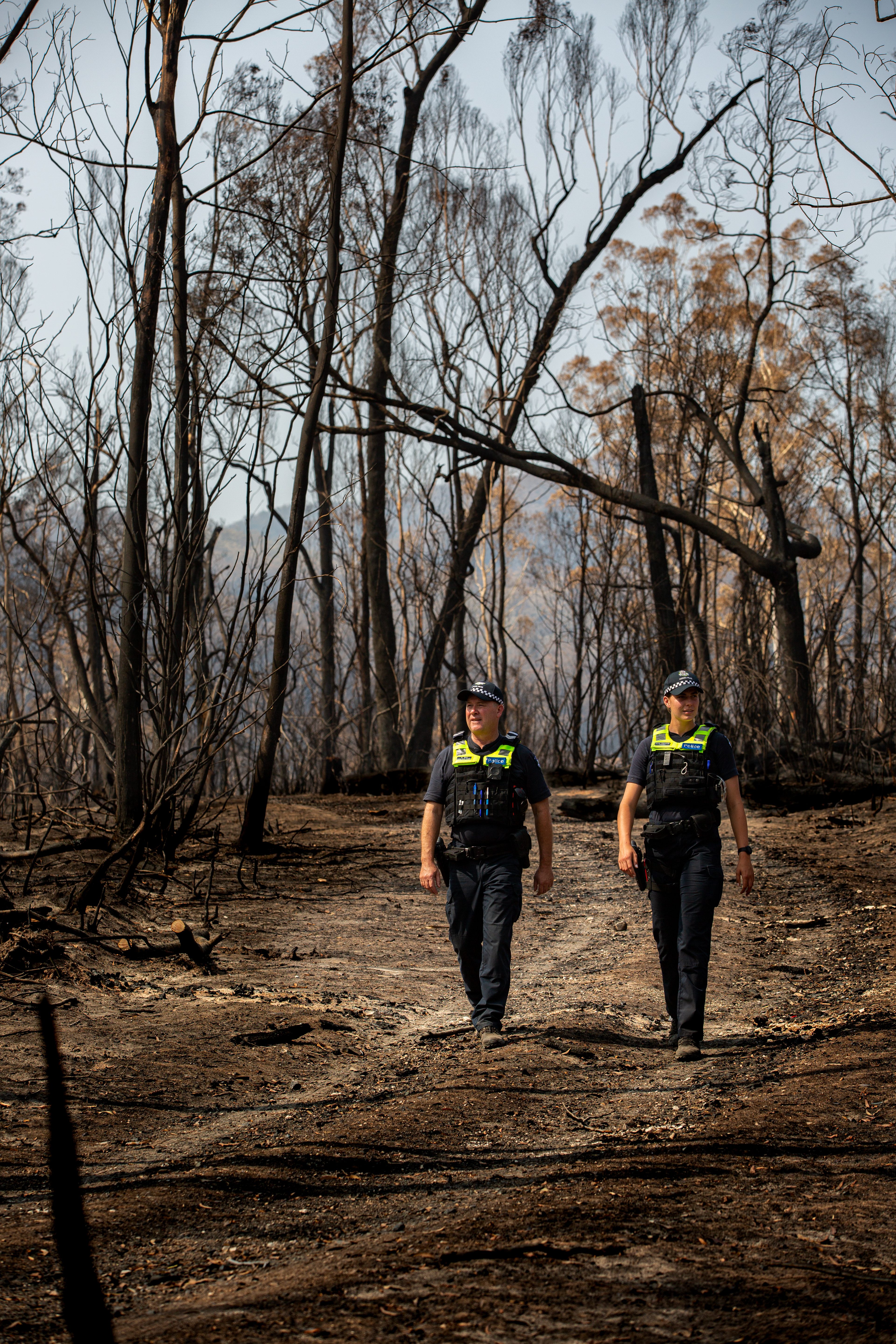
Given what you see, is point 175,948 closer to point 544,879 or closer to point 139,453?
point 544,879

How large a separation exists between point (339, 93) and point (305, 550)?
32.9 ft

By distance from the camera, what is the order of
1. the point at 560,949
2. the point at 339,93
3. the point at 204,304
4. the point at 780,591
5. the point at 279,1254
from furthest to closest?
the point at 780,591, the point at 339,93, the point at 204,304, the point at 560,949, the point at 279,1254

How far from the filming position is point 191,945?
6422 mm

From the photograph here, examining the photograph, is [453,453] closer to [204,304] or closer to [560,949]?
[204,304]

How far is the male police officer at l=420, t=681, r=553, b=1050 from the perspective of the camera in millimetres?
5469

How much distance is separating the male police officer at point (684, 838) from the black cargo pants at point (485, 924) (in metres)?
0.60

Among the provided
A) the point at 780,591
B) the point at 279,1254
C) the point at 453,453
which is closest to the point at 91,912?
the point at 279,1254

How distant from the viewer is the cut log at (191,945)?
6297 mm

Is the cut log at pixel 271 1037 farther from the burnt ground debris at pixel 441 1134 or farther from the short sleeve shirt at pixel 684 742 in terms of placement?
the short sleeve shirt at pixel 684 742

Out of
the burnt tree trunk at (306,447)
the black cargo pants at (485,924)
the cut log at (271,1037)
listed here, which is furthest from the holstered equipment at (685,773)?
the burnt tree trunk at (306,447)

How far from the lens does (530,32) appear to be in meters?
19.2

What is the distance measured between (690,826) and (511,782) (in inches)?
36.2

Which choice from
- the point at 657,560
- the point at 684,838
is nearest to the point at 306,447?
the point at 684,838

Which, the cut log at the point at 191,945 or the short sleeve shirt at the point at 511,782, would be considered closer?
the short sleeve shirt at the point at 511,782
